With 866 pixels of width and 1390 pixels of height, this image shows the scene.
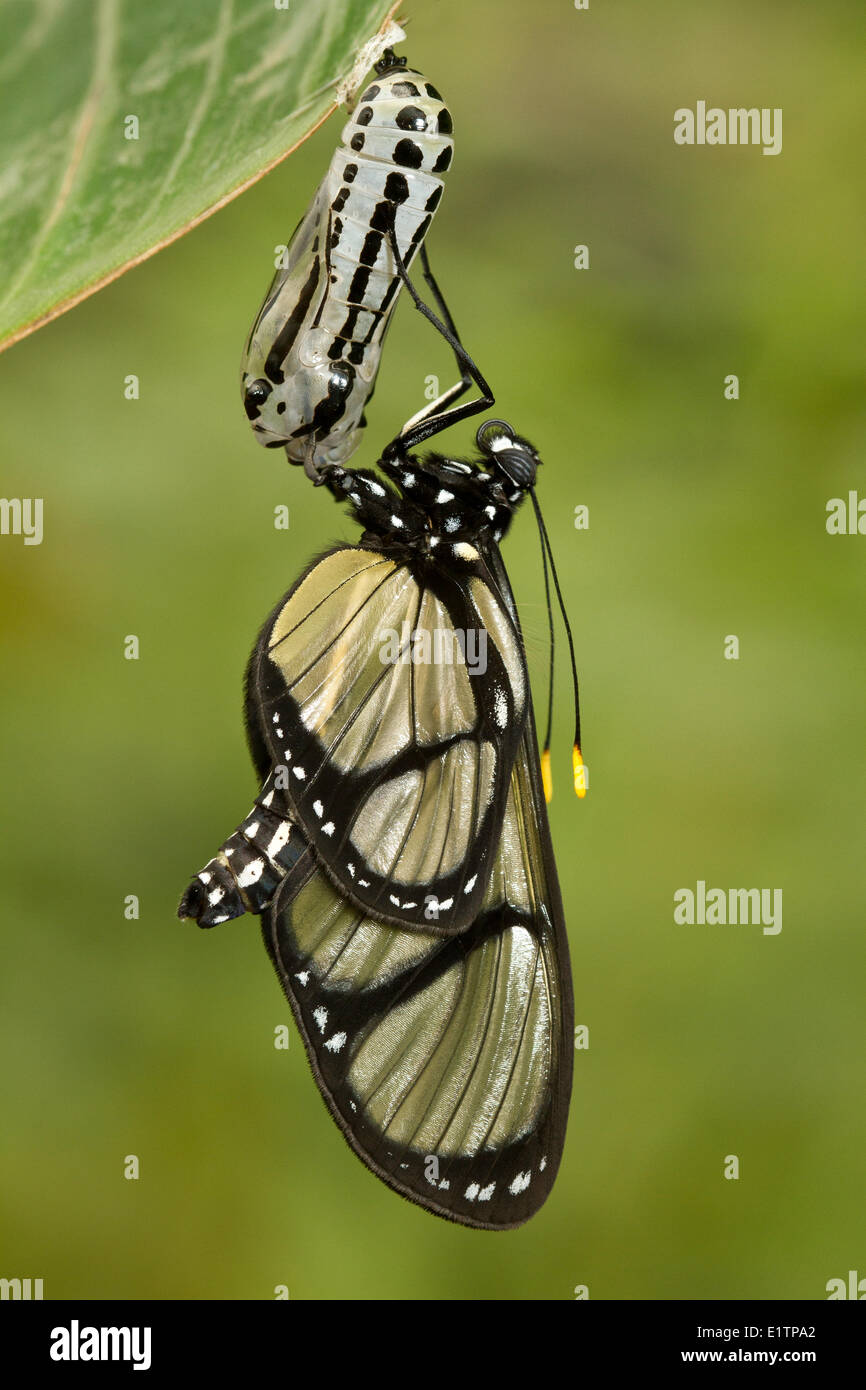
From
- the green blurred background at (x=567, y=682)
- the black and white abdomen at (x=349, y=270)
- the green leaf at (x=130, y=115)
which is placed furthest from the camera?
the green blurred background at (x=567, y=682)

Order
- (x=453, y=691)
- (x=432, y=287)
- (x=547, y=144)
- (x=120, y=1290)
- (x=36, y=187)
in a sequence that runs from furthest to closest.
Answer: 1. (x=547, y=144)
2. (x=120, y=1290)
3. (x=453, y=691)
4. (x=432, y=287)
5. (x=36, y=187)

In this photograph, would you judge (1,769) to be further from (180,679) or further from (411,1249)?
(411,1249)

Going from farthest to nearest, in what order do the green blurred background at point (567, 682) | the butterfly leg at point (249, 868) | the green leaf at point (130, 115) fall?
the green blurred background at point (567, 682), the butterfly leg at point (249, 868), the green leaf at point (130, 115)

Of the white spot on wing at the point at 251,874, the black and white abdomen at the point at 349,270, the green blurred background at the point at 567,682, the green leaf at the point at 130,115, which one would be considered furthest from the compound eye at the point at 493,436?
the green blurred background at the point at 567,682

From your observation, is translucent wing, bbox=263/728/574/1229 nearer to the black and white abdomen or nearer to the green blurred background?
the black and white abdomen

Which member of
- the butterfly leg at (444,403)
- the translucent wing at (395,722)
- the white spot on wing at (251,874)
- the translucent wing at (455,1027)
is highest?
the butterfly leg at (444,403)

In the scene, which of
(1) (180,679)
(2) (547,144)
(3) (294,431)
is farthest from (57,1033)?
(2) (547,144)

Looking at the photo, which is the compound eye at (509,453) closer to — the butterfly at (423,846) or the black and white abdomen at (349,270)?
the butterfly at (423,846)
